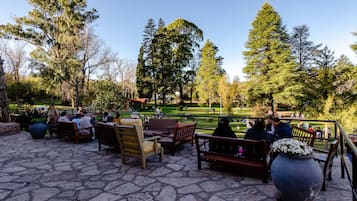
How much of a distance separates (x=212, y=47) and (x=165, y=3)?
1576 centimetres

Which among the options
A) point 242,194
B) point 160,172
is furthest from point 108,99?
point 242,194

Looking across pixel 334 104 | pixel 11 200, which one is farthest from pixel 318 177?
pixel 334 104

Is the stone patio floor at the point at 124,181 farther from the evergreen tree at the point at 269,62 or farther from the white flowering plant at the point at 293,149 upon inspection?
the evergreen tree at the point at 269,62

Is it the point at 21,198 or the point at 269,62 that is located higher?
the point at 269,62

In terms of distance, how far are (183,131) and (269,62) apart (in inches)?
792

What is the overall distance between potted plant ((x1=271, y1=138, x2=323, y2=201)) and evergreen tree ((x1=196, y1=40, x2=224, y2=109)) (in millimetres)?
27030

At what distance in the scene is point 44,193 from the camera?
286 cm

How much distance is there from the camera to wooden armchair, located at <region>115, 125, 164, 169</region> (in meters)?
3.67

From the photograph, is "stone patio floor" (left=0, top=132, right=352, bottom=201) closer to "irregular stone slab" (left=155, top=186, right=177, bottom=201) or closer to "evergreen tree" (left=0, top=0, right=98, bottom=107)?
"irregular stone slab" (left=155, top=186, right=177, bottom=201)

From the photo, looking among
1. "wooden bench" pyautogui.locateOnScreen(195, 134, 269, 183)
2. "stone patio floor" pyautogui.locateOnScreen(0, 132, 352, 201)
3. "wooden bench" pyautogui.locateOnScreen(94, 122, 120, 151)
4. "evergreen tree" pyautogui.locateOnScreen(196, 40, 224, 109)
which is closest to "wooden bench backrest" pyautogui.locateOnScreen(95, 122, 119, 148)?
"wooden bench" pyautogui.locateOnScreen(94, 122, 120, 151)

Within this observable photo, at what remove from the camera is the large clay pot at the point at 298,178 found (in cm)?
220

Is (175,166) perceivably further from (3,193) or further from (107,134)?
(3,193)

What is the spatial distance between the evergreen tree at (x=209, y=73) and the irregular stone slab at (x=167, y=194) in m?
26.9

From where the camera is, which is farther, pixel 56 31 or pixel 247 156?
pixel 56 31
